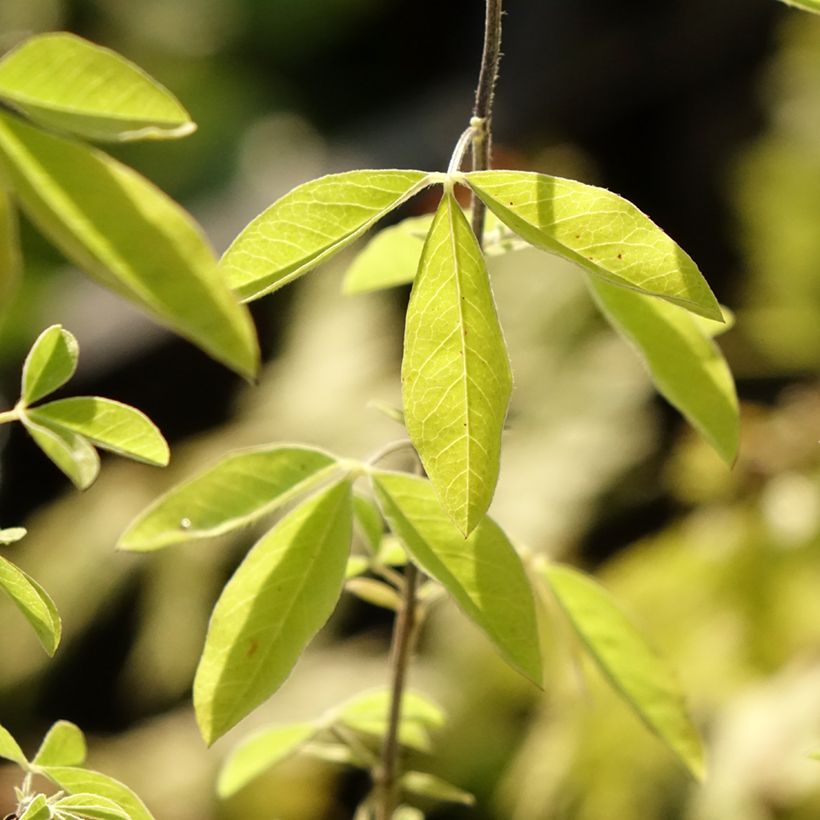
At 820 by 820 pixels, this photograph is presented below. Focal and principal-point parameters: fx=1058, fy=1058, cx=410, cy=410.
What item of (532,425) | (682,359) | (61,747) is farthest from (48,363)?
(532,425)

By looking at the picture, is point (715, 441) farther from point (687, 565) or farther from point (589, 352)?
point (589, 352)

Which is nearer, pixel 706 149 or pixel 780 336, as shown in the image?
pixel 780 336

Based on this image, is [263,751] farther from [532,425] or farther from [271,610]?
[532,425]

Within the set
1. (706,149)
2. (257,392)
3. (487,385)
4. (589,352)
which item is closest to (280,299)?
(257,392)

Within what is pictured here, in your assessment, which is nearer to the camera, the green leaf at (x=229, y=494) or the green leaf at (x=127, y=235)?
the green leaf at (x=127, y=235)

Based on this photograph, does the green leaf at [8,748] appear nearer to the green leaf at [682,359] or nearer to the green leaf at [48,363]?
the green leaf at [48,363]

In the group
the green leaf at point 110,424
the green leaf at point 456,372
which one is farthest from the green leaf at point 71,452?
the green leaf at point 456,372

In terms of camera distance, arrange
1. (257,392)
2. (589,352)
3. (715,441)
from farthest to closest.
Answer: (257,392)
(589,352)
(715,441)
